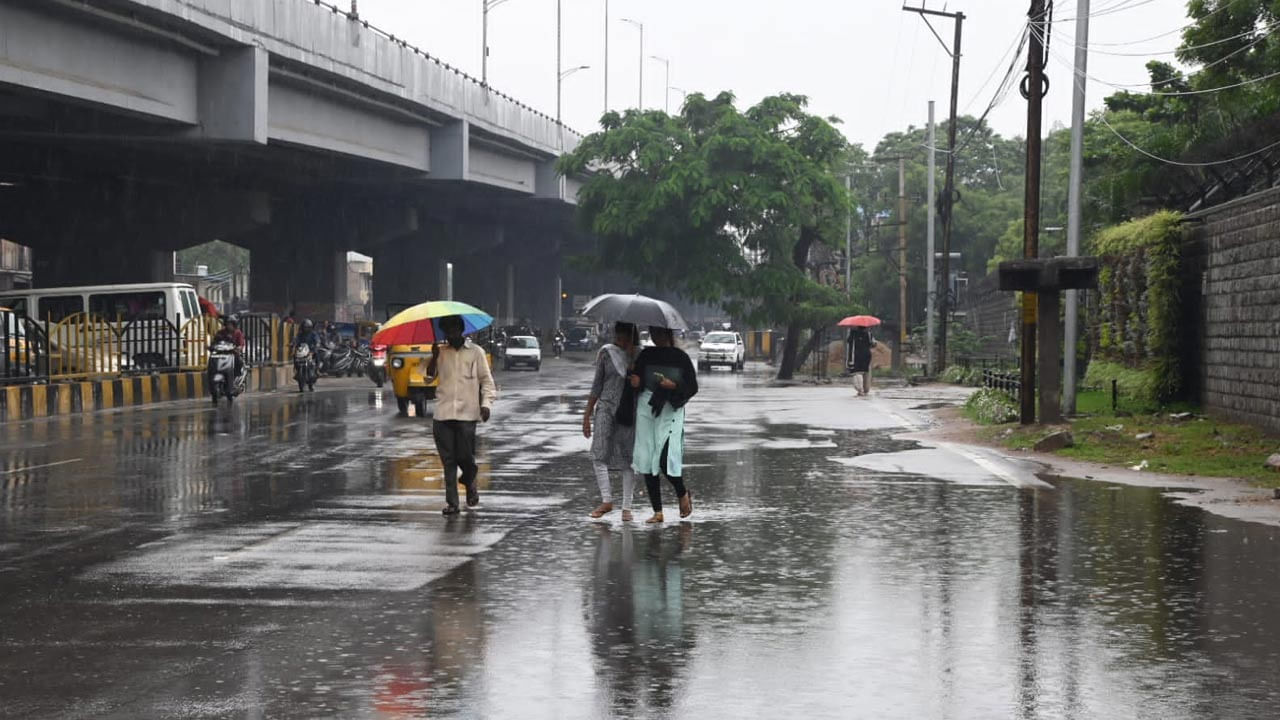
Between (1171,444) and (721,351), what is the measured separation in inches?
1749

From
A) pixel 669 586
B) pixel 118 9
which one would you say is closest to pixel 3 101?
pixel 118 9

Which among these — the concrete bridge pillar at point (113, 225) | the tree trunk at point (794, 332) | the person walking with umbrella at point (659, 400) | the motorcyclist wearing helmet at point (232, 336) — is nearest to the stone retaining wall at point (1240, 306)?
the person walking with umbrella at point (659, 400)

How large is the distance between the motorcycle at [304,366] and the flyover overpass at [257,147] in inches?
193

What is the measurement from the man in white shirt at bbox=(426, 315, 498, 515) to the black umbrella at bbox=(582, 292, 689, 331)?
1.12 meters

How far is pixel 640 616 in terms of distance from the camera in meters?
9.06

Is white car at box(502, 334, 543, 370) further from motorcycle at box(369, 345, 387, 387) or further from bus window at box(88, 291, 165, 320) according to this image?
bus window at box(88, 291, 165, 320)

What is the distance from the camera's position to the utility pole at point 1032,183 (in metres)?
24.3

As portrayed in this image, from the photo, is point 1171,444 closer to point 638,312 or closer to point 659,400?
point 638,312

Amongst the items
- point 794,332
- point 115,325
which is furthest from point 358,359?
point 794,332

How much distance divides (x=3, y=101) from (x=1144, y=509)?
2431cm

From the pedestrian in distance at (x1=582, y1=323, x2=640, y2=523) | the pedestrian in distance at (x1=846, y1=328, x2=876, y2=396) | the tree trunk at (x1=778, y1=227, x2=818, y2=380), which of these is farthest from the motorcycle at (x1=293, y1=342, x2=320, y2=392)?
the pedestrian in distance at (x1=582, y1=323, x2=640, y2=523)

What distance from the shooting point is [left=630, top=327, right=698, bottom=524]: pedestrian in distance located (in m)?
13.1

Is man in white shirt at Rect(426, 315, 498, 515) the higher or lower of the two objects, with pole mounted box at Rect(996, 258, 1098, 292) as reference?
lower

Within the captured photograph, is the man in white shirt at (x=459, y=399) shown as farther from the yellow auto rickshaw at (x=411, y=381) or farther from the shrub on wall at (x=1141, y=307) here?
the shrub on wall at (x=1141, y=307)
